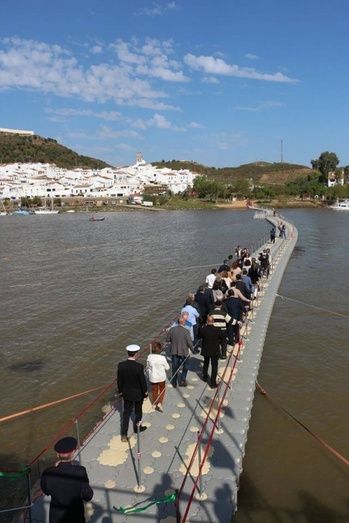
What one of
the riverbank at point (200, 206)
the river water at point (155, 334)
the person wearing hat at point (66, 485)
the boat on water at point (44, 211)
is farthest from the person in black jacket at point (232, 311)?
the boat on water at point (44, 211)

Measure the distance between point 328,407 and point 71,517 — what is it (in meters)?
6.84

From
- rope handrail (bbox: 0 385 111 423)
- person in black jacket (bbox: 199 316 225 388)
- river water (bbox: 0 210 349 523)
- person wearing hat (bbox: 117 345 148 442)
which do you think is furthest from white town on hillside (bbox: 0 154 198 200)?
person wearing hat (bbox: 117 345 148 442)

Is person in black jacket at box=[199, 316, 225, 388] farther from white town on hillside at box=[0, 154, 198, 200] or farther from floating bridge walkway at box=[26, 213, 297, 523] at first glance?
white town on hillside at box=[0, 154, 198, 200]

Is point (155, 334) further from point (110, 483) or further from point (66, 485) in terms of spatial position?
point (66, 485)

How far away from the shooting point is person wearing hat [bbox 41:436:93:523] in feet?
13.1

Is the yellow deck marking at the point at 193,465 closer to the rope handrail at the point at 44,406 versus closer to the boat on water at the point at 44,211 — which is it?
Answer: the rope handrail at the point at 44,406

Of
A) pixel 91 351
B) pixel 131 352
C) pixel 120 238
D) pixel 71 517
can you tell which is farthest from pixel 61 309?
pixel 120 238

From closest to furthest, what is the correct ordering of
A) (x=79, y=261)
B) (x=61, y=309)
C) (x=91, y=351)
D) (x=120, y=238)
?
(x=91, y=351)
(x=61, y=309)
(x=79, y=261)
(x=120, y=238)

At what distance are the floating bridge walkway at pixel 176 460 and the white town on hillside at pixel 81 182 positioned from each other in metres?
143

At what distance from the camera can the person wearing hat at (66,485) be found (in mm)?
3982

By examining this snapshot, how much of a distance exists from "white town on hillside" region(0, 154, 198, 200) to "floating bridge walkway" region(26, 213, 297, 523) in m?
143

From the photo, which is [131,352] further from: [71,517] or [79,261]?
[79,261]

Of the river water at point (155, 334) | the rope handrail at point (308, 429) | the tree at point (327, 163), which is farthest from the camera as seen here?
the tree at point (327, 163)

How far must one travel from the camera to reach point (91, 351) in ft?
43.8
